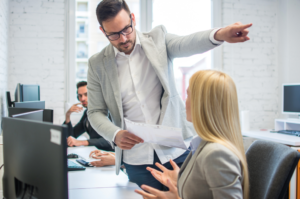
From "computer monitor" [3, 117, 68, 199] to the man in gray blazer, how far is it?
46cm

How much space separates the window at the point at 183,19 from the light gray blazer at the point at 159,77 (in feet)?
7.86

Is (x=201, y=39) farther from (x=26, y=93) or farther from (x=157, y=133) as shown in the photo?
(x=26, y=93)

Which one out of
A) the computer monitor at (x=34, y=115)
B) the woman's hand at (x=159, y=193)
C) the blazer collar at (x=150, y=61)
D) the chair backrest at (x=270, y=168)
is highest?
the blazer collar at (x=150, y=61)

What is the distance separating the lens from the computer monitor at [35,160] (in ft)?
2.01

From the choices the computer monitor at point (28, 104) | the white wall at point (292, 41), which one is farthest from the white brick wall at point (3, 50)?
the white wall at point (292, 41)

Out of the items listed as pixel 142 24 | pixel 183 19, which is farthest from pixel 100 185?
pixel 183 19

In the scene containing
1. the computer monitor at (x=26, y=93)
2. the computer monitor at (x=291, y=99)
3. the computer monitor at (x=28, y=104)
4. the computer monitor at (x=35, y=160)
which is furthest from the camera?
the computer monitor at (x=291, y=99)

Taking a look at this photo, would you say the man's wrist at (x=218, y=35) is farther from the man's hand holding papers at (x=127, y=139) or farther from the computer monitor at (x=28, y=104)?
the computer monitor at (x=28, y=104)

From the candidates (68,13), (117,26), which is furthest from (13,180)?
(68,13)

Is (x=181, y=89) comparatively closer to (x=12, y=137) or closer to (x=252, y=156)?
(x=252, y=156)

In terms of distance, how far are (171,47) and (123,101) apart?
0.38m

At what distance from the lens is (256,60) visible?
3.76 meters

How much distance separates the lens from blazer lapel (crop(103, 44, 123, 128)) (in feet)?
4.13

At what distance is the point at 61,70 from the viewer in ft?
11.0
